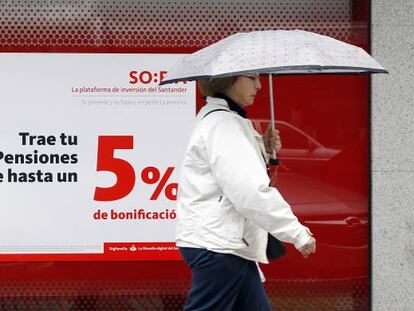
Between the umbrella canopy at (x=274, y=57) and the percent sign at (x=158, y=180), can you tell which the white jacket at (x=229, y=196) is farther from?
the percent sign at (x=158, y=180)

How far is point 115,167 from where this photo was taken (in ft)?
19.4

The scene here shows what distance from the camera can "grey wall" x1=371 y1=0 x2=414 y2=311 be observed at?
6.00 m

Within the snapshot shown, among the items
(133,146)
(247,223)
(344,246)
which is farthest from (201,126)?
(344,246)

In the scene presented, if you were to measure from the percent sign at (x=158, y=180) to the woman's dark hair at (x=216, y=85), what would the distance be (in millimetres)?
1778

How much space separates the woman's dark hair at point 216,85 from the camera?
412 cm

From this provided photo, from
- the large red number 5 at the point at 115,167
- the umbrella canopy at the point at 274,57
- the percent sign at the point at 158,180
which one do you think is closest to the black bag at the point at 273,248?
the umbrella canopy at the point at 274,57

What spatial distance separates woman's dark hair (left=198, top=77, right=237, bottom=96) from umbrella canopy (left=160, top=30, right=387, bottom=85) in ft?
0.43

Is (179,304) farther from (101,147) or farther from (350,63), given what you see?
(350,63)

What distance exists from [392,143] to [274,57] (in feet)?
7.97

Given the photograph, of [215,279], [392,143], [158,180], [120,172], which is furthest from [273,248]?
[392,143]

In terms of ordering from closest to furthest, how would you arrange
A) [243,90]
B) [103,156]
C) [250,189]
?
1. [250,189]
2. [243,90]
3. [103,156]

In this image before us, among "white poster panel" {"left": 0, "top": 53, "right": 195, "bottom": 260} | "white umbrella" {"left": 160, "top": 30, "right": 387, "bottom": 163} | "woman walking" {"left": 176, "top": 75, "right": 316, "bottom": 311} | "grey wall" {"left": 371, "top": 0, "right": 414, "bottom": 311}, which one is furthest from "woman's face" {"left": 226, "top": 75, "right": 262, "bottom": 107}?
"grey wall" {"left": 371, "top": 0, "right": 414, "bottom": 311}

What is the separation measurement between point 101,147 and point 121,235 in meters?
0.61

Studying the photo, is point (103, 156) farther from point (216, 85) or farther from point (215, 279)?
point (215, 279)
